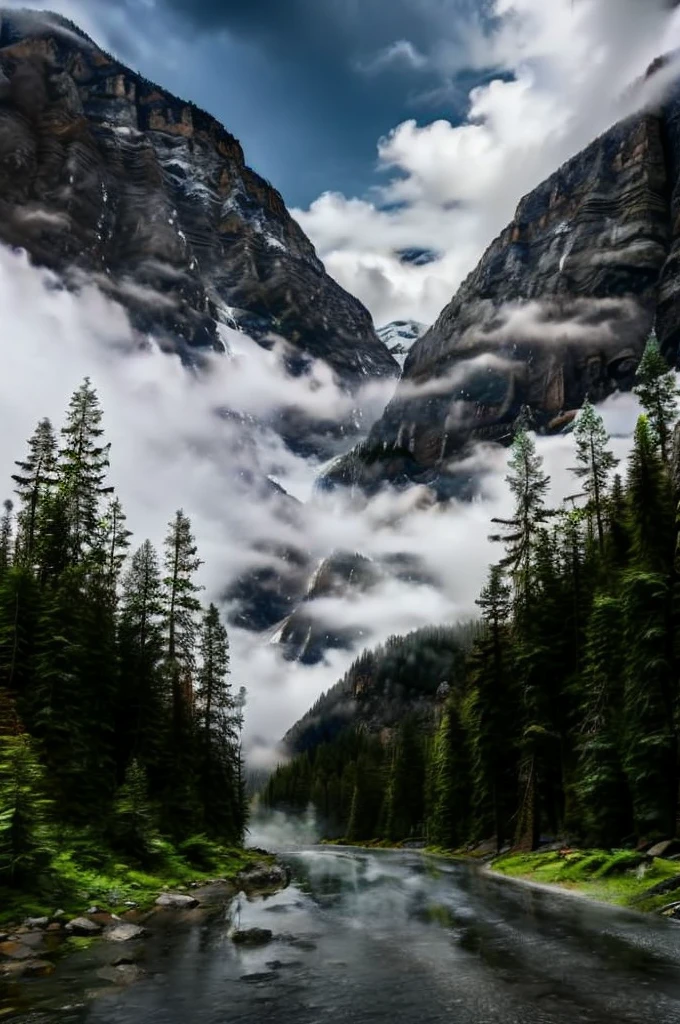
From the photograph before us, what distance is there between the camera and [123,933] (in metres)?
19.3

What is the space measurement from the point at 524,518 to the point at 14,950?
4348 cm

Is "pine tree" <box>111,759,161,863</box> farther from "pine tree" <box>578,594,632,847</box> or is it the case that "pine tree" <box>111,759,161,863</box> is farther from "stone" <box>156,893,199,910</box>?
"pine tree" <box>578,594,632,847</box>

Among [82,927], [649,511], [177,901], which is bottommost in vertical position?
[177,901]

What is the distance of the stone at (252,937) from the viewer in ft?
62.0

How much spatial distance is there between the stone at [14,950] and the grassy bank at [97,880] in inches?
77.7

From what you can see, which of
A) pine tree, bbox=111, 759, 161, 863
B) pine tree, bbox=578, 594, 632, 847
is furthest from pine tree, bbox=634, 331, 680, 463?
pine tree, bbox=111, 759, 161, 863

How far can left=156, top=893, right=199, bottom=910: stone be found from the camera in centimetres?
2517

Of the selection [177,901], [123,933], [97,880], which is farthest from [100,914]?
[177,901]

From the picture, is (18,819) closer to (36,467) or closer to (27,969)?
(27,969)

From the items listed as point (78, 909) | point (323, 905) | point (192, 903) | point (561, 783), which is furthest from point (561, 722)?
point (78, 909)

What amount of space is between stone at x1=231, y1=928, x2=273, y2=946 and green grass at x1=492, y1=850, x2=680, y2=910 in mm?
12168

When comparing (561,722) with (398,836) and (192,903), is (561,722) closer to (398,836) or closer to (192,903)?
(192,903)

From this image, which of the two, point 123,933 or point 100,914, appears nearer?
point 123,933

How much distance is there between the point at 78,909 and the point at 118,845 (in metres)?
9.92
